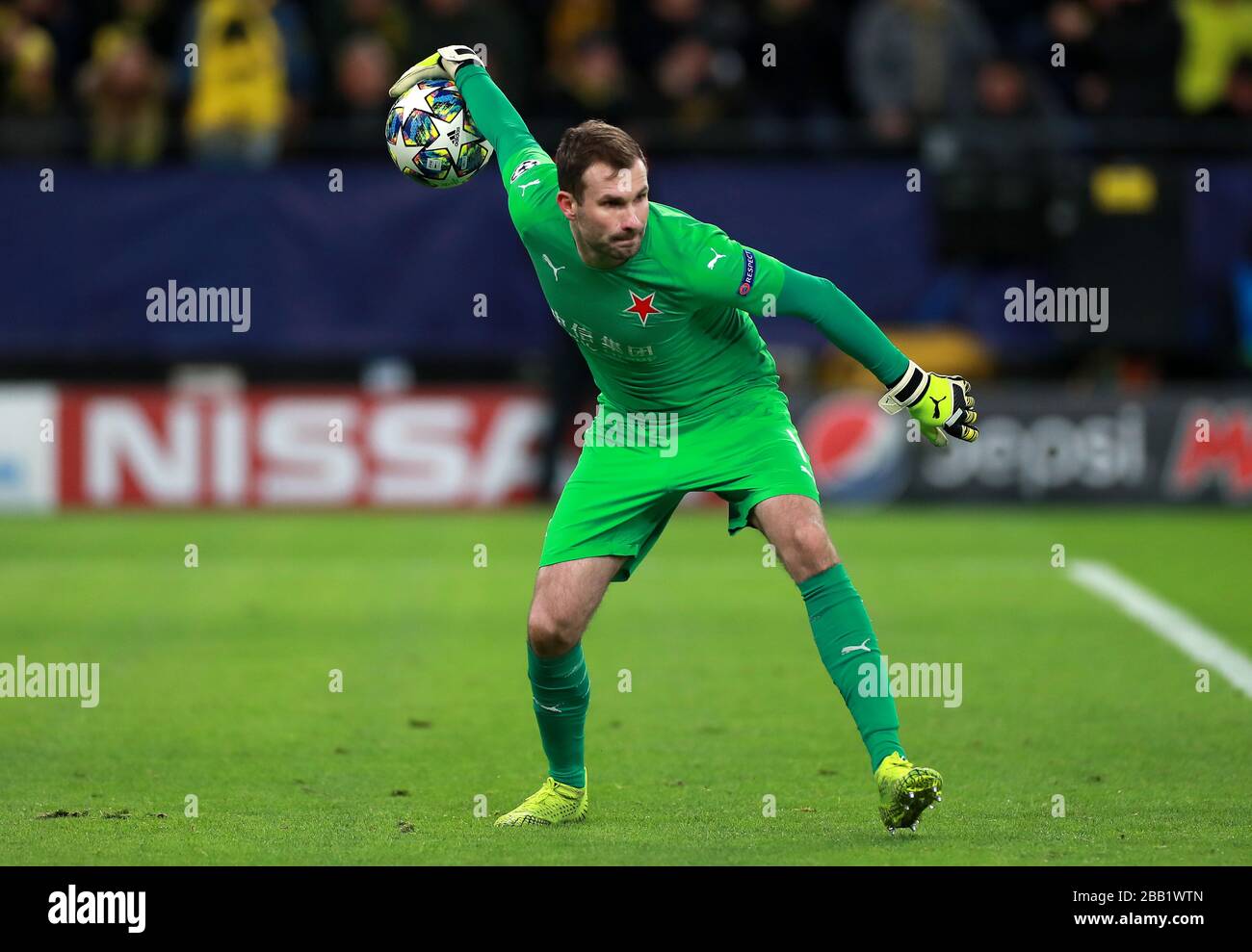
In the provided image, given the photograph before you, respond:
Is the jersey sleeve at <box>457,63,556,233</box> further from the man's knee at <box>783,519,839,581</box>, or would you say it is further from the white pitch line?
the white pitch line

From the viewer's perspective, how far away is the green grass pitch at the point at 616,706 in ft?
21.4

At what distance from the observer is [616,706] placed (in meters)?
9.14

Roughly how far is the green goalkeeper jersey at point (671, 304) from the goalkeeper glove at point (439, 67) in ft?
1.51

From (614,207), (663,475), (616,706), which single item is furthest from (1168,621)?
(614,207)

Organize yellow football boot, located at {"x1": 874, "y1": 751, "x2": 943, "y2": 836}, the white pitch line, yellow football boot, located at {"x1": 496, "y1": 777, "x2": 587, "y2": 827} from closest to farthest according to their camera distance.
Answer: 1. yellow football boot, located at {"x1": 874, "y1": 751, "x2": 943, "y2": 836}
2. yellow football boot, located at {"x1": 496, "y1": 777, "x2": 587, "y2": 827}
3. the white pitch line

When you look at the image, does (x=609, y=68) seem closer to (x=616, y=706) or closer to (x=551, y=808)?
(x=616, y=706)

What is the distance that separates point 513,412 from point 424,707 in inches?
297

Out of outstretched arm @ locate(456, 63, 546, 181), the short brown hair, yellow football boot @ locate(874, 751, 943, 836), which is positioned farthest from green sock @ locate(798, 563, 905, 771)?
outstretched arm @ locate(456, 63, 546, 181)

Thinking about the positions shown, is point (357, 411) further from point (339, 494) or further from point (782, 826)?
point (782, 826)

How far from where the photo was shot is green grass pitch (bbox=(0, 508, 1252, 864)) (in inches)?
256

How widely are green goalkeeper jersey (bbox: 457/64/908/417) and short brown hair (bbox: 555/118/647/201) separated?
0.24m

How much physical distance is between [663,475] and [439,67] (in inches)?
69.8

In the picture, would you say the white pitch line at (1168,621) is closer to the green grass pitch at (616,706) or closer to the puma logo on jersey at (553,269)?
the green grass pitch at (616,706)

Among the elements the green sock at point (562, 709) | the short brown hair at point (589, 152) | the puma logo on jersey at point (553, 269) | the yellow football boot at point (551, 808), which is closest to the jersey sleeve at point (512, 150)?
the puma logo on jersey at point (553, 269)
